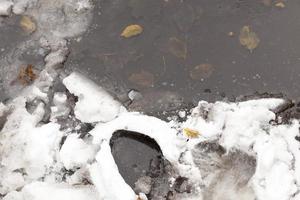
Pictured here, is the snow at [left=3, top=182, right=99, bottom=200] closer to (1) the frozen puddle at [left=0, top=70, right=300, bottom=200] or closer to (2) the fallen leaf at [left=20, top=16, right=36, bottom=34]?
(1) the frozen puddle at [left=0, top=70, right=300, bottom=200]

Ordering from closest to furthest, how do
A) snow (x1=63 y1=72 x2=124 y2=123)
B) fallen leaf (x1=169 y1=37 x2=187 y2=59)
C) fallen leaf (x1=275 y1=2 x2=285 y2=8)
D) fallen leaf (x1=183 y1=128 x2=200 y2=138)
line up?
fallen leaf (x1=183 y1=128 x2=200 y2=138)
snow (x1=63 y1=72 x2=124 y2=123)
fallen leaf (x1=169 y1=37 x2=187 y2=59)
fallen leaf (x1=275 y1=2 x2=285 y2=8)

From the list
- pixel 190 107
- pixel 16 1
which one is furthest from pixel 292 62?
pixel 16 1

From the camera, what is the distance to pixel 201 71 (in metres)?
2.69

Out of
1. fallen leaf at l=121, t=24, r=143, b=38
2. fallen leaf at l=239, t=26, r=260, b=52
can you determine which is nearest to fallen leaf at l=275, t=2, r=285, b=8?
fallen leaf at l=239, t=26, r=260, b=52

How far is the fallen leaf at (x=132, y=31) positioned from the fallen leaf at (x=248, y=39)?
0.58m

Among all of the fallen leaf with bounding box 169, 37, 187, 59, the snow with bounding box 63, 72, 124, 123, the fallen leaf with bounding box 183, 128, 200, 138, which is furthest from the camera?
the fallen leaf with bounding box 169, 37, 187, 59

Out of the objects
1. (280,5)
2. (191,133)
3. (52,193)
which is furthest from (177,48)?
(52,193)

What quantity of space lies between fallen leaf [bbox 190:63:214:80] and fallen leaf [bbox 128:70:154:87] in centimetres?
23

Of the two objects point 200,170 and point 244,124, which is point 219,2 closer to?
point 244,124

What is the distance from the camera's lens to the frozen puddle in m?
2.36

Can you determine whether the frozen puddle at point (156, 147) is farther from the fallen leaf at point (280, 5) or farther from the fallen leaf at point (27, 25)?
the fallen leaf at point (280, 5)

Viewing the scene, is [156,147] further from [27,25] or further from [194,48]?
[27,25]

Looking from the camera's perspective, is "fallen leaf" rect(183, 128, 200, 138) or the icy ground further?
"fallen leaf" rect(183, 128, 200, 138)

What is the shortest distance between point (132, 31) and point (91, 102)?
19.7 inches
